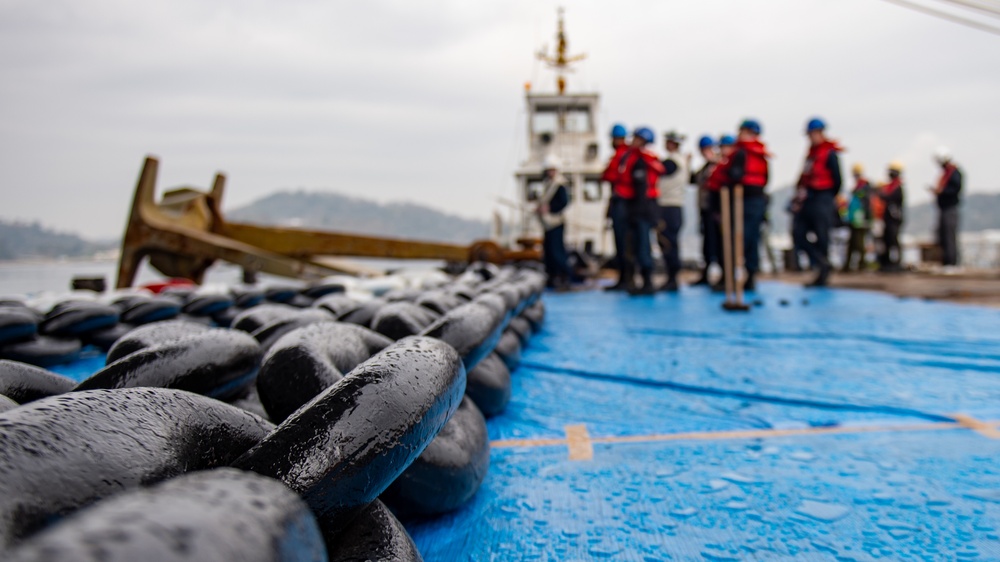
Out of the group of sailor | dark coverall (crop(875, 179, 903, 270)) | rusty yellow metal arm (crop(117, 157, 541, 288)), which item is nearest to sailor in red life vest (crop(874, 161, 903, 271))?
dark coverall (crop(875, 179, 903, 270))

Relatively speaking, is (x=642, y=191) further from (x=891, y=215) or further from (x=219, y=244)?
(x=891, y=215)

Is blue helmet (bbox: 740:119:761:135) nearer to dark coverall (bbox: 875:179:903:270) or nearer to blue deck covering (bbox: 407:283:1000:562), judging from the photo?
blue deck covering (bbox: 407:283:1000:562)

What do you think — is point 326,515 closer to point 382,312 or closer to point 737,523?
point 737,523

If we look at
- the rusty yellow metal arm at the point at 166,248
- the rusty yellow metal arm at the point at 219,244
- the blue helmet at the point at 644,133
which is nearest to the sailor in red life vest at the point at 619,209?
the blue helmet at the point at 644,133

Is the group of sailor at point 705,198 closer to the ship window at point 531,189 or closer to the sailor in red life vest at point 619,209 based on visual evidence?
the sailor in red life vest at point 619,209

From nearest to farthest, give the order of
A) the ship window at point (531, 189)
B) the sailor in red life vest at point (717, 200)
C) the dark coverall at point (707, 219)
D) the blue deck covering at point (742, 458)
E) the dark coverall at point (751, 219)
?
the blue deck covering at point (742, 458)
the dark coverall at point (751, 219)
the sailor in red life vest at point (717, 200)
the dark coverall at point (707, 219)
the ship window at point (531, 189)

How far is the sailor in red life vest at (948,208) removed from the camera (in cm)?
892

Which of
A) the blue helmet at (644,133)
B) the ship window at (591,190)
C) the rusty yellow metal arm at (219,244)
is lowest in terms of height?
the rusty yellow metal arm at (219,244)

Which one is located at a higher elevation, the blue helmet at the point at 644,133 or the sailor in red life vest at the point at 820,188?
the blue helmet at the point at 644,133

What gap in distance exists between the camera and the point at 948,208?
921 centimetres

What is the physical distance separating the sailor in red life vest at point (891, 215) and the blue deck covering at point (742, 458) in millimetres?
8226

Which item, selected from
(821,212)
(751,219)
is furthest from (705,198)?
(821,212)

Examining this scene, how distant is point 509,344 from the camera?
2.13m

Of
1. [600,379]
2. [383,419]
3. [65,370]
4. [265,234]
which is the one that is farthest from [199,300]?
[265,234]
